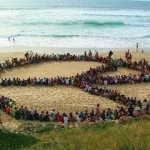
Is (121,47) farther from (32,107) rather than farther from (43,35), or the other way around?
(32,107)

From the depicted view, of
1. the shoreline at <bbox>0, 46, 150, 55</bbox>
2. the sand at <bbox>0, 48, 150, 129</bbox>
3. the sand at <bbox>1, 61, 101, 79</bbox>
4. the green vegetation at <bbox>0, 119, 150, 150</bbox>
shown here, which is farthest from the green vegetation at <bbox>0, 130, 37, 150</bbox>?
the shoreline at <bbox>0, 46, 150, 55</bbox>

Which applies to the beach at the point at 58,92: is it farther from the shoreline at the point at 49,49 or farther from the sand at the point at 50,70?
the shoreline at the point at 49,49

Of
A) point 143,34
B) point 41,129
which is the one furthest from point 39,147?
point 143,34

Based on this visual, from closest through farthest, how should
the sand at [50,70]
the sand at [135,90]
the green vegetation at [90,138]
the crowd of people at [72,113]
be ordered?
1. the green vegetation at [90,138]
2. the crowd of people at [72,113]
3. the sand at [135,90]
4. the sand at [50,70]

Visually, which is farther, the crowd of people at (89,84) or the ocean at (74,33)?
the ocean at (74,33)

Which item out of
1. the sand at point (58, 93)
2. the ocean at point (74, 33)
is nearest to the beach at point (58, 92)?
the sand at point (58, 93)

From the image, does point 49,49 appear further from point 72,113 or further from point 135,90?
point 72,113
